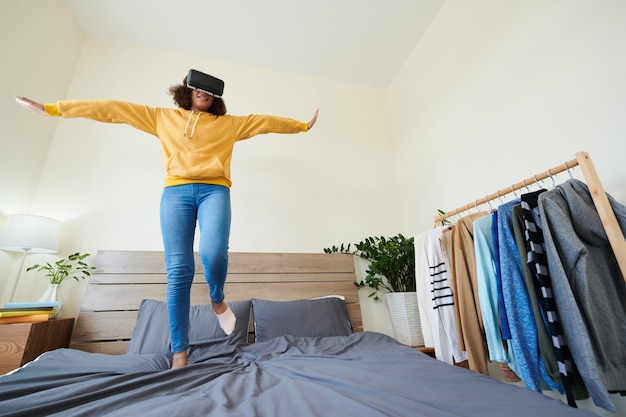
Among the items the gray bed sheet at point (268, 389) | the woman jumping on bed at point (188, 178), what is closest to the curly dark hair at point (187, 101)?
the woman jumping on bed at point (188, 178)

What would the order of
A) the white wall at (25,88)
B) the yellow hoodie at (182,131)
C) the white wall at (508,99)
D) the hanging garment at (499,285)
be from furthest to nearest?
the white wall at (25,88)
the yellow hoodie at (182,131)
the white wall at (508,99)
the hanging garment at (499,285)

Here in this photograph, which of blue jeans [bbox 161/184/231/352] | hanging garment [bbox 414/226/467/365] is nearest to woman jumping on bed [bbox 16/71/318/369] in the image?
blue jeans [bbox 161/184/231/352]

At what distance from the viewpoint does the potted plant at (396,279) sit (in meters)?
2.11

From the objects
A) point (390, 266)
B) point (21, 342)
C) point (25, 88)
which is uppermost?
point (25, 88)

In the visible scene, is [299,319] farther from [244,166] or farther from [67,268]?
[67,268]

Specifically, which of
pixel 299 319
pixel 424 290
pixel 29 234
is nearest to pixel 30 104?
pixel 29 234

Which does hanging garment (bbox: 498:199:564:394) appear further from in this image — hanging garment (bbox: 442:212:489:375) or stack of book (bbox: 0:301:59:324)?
stack of book (bbox: 0:301:59:324)

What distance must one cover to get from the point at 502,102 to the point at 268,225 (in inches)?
74.6

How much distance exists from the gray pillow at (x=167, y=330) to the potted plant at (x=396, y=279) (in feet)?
3.43

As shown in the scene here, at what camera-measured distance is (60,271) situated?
1.83 m

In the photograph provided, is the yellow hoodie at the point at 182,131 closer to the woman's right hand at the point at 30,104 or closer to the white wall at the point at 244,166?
the woman's right hand at the point at 30,104

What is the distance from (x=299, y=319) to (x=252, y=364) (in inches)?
24.9

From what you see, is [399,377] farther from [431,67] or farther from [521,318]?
[431,67]

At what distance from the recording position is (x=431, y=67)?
2.56 metres
